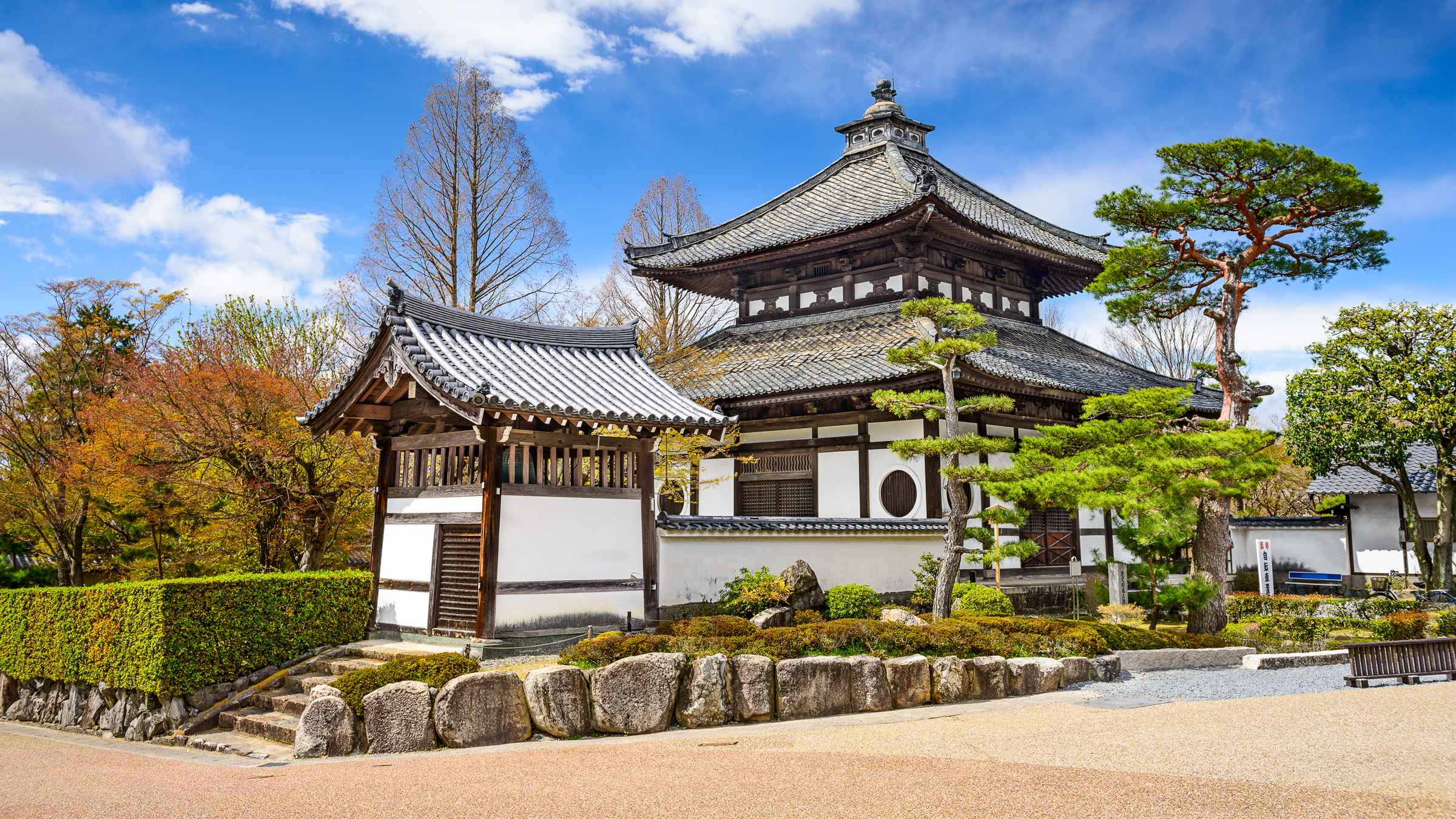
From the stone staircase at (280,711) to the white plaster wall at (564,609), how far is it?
3.74 feet

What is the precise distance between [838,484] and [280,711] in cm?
1175

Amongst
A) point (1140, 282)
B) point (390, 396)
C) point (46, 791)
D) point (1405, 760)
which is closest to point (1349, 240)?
point (1140, 282)

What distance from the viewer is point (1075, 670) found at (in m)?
12.9

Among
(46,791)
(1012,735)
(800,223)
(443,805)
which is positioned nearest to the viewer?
(443,805)

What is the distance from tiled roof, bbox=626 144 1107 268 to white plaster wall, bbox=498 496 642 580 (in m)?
10.3

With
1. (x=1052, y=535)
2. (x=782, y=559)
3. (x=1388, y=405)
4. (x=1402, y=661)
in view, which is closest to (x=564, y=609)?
(x=782, y=559)

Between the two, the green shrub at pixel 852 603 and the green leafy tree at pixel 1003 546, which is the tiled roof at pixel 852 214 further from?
the green shrub at pixel 852 603

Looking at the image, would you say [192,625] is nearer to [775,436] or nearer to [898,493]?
[775,436]

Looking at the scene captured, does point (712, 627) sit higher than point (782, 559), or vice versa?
point (782, 559)

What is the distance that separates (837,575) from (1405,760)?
31.9 feet

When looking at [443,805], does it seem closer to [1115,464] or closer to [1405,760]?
[1405,760]

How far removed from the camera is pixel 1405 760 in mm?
7656

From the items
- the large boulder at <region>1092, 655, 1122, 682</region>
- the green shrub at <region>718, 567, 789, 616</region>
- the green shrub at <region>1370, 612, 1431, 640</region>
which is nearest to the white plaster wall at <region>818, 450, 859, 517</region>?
the green shrub at <region>718, 567, 789, 616</region>

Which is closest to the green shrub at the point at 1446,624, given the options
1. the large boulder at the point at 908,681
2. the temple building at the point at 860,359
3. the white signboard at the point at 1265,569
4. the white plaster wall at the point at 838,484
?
the white signboard at the point at 1265,569
